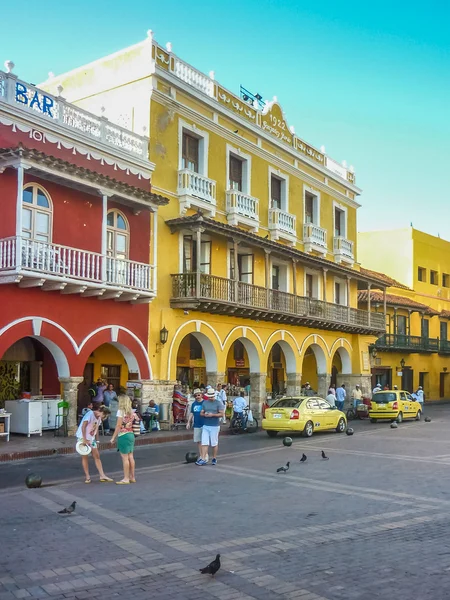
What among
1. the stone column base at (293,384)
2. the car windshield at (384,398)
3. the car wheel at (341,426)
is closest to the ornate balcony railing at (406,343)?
the car windshield at (384,398)

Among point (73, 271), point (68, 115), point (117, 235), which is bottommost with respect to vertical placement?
point (73, 271)

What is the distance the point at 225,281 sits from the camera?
2422 centimetres

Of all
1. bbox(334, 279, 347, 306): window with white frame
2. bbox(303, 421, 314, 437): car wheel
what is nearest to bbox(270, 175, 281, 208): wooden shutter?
bbox(334, 279, 347, 306): window with white frame

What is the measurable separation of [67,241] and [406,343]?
29133 millimetres

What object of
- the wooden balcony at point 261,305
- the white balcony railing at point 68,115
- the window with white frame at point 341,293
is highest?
the white balcony railing at point 68,115

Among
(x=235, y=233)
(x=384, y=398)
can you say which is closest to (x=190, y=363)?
(x=235, y=233)

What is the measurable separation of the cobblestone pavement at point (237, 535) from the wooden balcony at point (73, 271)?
5.33 metres

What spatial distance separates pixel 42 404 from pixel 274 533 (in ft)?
40.3

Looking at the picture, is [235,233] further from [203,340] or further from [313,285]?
[313,285]

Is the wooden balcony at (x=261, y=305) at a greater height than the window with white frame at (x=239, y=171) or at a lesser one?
lesser

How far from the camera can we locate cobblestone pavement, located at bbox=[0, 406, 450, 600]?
6543mm

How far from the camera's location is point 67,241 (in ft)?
62.7

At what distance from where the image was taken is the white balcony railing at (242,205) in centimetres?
2583

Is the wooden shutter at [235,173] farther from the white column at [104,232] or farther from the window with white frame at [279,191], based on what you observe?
the white column at [104,232]
